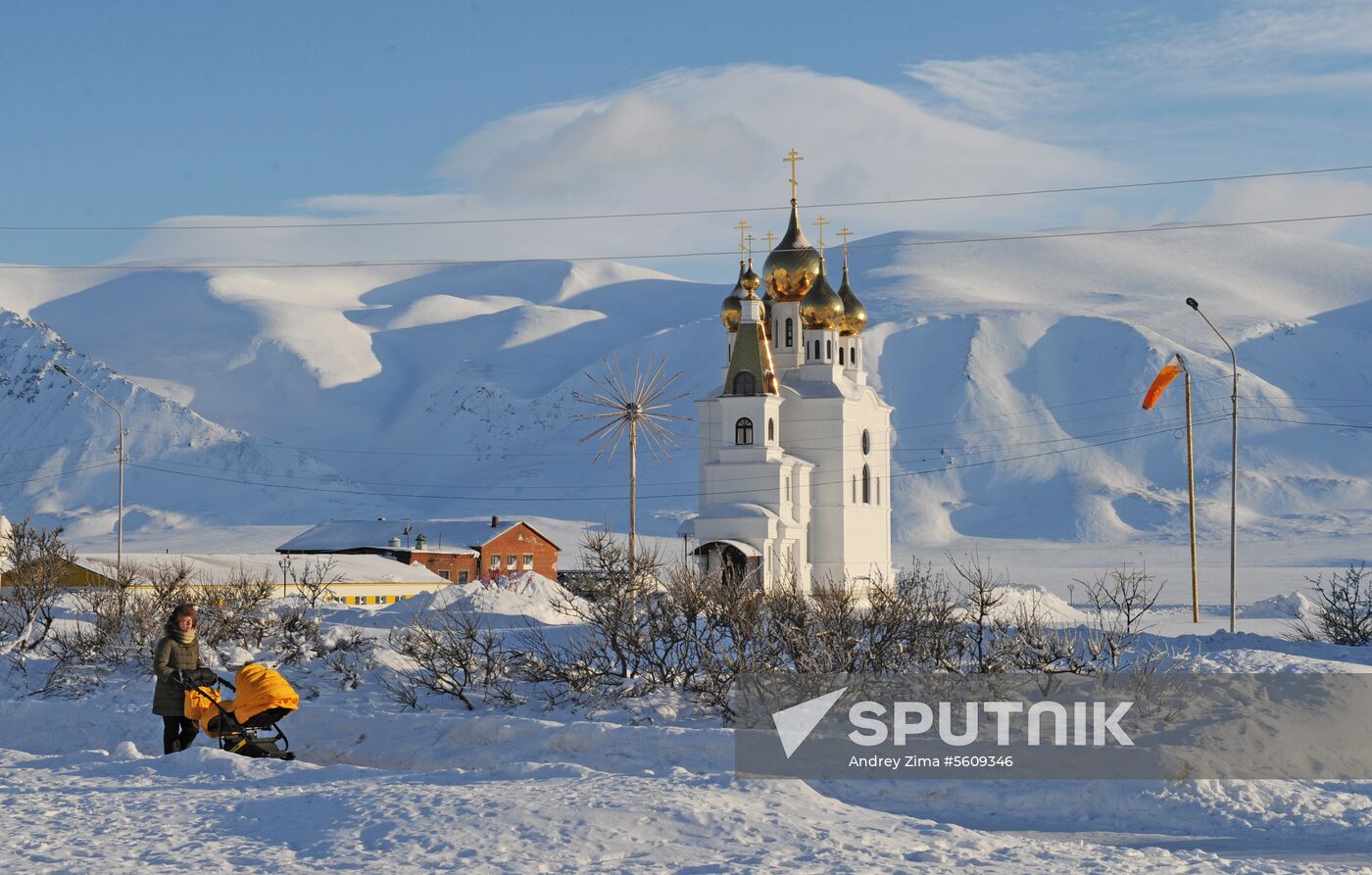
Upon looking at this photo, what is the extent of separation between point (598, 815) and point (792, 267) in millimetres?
42539

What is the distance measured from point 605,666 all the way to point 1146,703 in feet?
22.3

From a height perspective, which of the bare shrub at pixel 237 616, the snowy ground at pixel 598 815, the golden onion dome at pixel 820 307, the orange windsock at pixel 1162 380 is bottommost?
the snowy ground at pixel 598 815

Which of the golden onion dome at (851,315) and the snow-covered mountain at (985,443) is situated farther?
A: the snow-covered mountain at (985,443)

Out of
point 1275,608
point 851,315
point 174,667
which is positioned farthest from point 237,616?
point 1275,608

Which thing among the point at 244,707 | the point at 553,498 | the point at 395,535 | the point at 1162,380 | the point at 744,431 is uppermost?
the point at 553,498

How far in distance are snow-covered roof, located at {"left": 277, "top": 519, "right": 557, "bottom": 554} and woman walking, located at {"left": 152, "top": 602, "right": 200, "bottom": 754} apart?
5159 centimetres

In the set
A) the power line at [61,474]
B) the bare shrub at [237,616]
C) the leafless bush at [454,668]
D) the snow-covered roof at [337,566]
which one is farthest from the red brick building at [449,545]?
the power line at [61,474]

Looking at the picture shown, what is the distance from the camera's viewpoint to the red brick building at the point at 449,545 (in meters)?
65.8

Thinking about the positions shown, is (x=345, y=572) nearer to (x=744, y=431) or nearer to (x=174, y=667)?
(x=744, y=431)

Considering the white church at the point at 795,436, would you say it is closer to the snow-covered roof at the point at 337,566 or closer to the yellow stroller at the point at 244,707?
the snow-covered roof at the point at 337,566

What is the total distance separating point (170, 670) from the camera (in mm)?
Result: 14195

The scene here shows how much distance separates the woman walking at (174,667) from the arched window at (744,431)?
35849mm

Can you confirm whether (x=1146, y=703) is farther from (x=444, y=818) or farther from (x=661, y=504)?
(x=661, y=504)

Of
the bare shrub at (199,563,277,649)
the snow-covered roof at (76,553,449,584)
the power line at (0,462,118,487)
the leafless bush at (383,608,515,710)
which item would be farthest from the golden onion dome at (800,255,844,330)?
the power line at (0,462,118,487)
